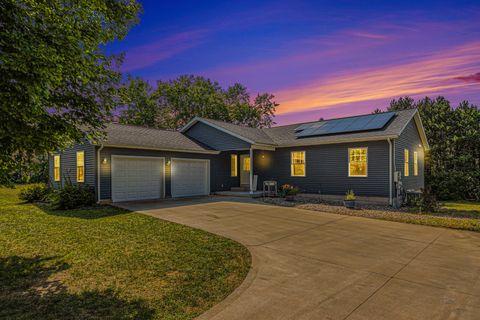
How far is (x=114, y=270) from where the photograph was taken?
479cm

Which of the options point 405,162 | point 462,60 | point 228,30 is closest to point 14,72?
point 228,30

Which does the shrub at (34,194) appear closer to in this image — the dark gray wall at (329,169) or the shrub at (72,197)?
the shrub at (72,197)

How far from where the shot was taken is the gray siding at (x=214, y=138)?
16.9 meters

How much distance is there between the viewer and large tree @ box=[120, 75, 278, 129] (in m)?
34.0

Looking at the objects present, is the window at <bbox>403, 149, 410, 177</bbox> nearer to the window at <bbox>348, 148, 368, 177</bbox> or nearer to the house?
the house

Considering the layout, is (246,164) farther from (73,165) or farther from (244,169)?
(73,165)

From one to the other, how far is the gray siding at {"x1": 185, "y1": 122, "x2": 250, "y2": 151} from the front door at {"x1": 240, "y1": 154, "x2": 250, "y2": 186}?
2.01 meters

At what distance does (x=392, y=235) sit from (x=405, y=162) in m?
9.25

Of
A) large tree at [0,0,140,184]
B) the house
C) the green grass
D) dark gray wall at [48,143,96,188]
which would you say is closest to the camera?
large tree at [0,0,140,184]

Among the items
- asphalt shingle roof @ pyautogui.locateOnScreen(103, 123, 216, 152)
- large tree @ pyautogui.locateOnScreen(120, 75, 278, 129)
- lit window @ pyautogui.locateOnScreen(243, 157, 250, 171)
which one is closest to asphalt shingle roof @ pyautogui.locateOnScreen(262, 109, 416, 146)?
lit window @ pyautogui.locateOnScreen(243, 157, 250, 171)

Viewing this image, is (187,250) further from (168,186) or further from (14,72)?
(168,186)

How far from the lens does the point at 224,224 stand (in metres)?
8.65

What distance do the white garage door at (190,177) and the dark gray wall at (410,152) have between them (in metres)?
10.8

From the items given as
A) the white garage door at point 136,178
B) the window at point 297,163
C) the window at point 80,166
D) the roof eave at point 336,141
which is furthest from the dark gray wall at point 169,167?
the window at point 297,163
